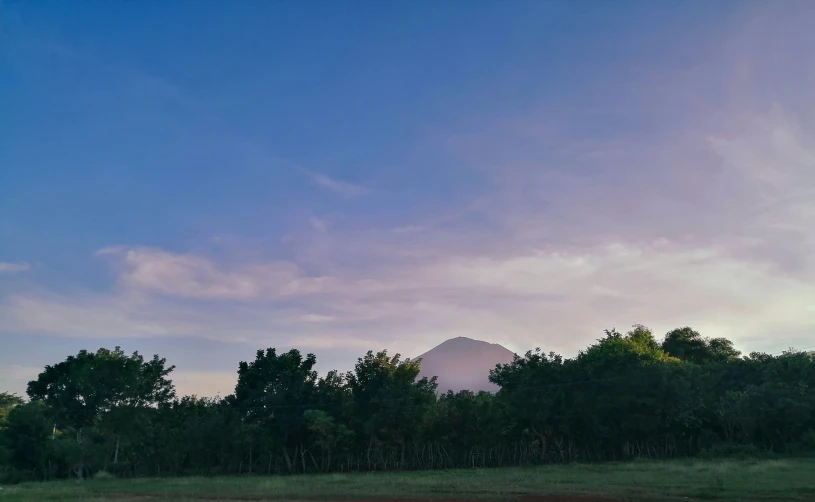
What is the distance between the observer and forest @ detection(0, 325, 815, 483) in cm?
4347

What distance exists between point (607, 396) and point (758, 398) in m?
10.7

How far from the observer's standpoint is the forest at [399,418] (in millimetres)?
43469

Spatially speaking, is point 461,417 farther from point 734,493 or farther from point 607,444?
point 734,493

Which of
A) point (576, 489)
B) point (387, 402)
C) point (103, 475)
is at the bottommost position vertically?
point (103, 475)

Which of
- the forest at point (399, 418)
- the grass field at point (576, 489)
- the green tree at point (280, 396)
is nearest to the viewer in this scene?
the grass field at point (576, 489)

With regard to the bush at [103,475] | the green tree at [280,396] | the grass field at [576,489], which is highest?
the green tree at [280,396]

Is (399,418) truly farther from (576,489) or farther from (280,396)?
(576,489)

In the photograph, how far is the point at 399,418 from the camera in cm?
4462

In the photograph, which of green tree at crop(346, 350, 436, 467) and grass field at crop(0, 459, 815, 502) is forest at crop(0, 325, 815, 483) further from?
grass field at crop(0, 459, 815, 502)

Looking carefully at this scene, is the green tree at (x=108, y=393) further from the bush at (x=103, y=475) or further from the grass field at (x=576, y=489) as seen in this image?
the grass field at (x=576, y=489)

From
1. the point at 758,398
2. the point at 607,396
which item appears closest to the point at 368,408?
the point at 607,396

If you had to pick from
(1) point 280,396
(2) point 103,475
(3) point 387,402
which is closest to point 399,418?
(3) point 387,402

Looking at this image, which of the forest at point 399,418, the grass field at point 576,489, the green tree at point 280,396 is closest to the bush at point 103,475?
the forest at point 399,418

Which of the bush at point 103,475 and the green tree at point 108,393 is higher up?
the green tree at point 108,393
